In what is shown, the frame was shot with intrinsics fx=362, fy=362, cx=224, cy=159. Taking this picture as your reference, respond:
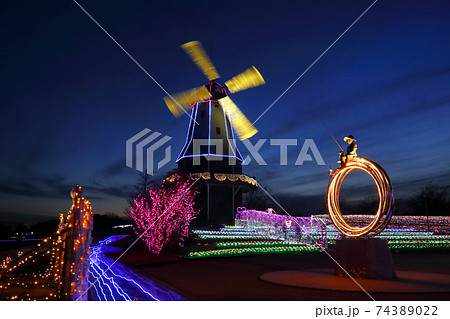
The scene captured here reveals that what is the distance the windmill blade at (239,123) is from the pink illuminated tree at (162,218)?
14.4 meters

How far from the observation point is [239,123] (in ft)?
103

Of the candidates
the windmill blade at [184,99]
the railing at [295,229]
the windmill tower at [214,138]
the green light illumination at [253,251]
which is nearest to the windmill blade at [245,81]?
the windmill tower at [214,138]

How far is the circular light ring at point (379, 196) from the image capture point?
8.42 meters

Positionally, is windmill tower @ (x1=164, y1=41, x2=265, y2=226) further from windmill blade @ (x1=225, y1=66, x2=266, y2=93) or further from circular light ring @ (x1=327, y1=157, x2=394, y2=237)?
circular light ring @ (x1=327, y1=157, x2=394, y2=237)

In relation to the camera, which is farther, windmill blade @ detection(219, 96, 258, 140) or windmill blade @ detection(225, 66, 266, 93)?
windmill blade @ detection(219, 96, 258, 140)

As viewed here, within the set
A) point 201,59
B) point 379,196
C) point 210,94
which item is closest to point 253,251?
point 379,196

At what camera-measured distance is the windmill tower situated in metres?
29.3

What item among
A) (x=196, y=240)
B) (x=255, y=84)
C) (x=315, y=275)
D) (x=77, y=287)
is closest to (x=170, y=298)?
(x=77, y=287)

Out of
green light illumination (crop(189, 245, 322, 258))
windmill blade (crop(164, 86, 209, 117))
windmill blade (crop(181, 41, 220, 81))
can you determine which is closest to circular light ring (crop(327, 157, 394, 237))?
green light illumination (crop(189, 245, 322, 258))

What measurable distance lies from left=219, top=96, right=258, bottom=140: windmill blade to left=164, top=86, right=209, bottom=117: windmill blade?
2.39 meters

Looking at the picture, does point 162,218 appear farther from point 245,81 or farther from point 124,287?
point 245,81

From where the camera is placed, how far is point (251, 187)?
31.2m

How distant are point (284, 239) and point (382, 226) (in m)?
11.7
